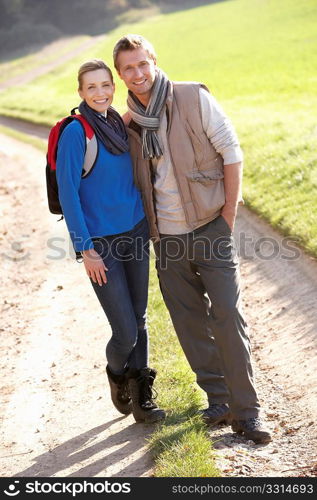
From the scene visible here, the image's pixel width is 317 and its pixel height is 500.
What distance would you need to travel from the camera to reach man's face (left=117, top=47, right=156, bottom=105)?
14.7 feet

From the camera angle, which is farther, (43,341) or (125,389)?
(43,341)

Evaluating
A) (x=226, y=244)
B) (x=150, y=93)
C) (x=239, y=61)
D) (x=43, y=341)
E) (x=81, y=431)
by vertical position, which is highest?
(x=150, y=93)

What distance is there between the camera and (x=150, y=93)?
14.9 feet

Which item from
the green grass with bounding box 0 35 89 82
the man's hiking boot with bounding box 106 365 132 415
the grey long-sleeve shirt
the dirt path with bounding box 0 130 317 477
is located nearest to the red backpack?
the grey long-sleeve shirt

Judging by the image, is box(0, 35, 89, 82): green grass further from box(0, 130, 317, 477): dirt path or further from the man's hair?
the man's hair

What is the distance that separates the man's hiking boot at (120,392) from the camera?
5117 millimetres

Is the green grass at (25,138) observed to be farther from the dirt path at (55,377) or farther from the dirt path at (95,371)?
the dirt path at (95,371)

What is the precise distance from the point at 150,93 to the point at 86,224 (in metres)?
0.87

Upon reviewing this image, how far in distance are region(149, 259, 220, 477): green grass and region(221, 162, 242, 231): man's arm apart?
131 cm

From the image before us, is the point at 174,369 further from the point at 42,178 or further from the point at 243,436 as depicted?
the point at 42,178

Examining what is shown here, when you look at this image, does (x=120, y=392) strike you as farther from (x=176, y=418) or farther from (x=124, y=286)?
(x=124, y=286)

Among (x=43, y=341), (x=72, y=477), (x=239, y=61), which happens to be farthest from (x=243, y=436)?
(x=239, y=61)

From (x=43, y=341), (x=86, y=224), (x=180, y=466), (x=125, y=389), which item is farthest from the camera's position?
(x=43, y=341)

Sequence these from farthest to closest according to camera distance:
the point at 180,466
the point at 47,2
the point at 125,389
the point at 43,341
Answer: the point at 47,2
the point at 43,341
the point at 125,389
the point at 180,466
